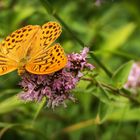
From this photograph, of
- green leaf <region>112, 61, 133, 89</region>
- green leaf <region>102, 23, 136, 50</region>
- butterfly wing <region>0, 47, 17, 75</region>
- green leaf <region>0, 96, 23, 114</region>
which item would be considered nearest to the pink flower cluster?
green leaf <region>102, 23, 136, 50</region>

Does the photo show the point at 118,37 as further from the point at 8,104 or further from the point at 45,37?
the point at 45,37

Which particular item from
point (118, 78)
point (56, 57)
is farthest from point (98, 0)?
point (56, 57)

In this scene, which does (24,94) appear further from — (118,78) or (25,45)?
(118,78)

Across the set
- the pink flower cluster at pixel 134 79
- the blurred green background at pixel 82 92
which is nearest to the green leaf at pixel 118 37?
the blurred green background at pixel 82 92

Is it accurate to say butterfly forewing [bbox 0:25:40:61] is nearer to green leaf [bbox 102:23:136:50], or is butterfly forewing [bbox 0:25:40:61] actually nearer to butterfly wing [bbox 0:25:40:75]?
butterfly wing [bbox 0:25:40:75]

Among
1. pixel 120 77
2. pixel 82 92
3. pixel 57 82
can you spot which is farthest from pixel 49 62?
pixel 82 92
